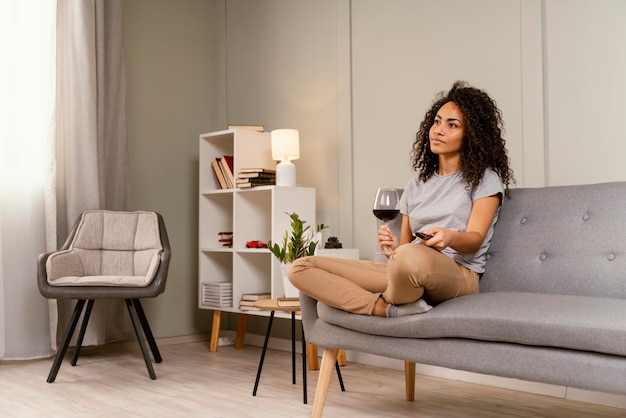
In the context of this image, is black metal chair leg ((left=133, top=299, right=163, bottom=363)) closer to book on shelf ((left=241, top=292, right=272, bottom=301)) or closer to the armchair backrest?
the armchair backrest

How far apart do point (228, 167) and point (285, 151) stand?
0.49m

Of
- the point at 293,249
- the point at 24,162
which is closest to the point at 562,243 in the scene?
the point at 293,249

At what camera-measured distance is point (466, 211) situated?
2.31 m

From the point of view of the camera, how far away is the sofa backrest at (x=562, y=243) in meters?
2.14

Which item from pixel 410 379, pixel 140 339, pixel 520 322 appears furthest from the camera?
pixel 140 339

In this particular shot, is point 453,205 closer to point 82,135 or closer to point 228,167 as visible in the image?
point 228,167

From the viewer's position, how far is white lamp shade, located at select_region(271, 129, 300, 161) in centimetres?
366

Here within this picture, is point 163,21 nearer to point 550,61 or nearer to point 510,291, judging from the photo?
point 550,61

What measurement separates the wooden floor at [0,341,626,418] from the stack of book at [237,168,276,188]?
3.28 feet

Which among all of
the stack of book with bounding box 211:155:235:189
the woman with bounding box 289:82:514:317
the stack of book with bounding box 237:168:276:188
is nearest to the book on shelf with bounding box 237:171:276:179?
the stack of book with bounding box 237:168:276:188

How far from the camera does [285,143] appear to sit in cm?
366

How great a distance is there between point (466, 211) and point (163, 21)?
2.89 meters

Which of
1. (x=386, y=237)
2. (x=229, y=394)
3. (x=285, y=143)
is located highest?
(x=285, y=143)

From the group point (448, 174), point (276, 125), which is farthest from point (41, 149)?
point (448, 174)
